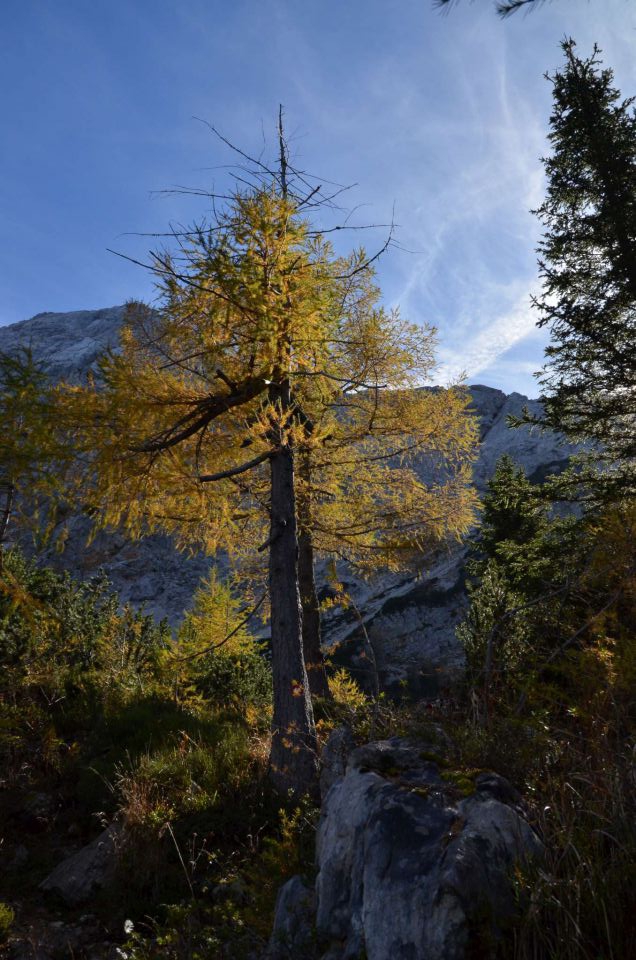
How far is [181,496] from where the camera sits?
20.6ft

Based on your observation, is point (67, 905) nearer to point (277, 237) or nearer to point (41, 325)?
point (277, 237)

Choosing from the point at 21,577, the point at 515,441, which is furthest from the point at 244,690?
the point at 515,441

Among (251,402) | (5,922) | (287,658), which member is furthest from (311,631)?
(5,922)

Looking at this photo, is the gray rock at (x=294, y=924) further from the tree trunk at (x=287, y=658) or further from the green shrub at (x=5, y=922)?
the tree trunk at (x=287, y=658)

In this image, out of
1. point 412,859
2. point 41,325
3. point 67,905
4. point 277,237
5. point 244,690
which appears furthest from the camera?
point 41,325

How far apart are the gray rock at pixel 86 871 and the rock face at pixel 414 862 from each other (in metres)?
1.98

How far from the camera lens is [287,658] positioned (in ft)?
18.6

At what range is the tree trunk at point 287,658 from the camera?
5113 millimetres

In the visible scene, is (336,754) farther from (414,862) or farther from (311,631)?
(311,631)

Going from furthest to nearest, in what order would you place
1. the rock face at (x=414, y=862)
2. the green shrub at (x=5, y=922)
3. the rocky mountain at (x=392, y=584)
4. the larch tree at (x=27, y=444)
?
the rocky mountain at (x=392, y=584) < the larch tree at (x=27, y=444) < the green shrub at (x=5, y=922) < the rock face at (x=414, y=862)

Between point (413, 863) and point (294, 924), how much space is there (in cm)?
103

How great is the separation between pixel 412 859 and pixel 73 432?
5.16 m

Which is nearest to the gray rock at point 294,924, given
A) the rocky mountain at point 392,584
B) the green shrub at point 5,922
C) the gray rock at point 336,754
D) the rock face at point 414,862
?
the rock face at point 414,862

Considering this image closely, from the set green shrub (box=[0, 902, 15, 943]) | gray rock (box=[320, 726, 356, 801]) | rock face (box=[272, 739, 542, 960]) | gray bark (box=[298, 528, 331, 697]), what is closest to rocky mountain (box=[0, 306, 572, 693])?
gray bark (box=[298, 528, 331, 697])
